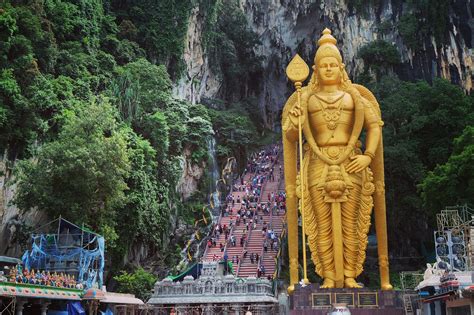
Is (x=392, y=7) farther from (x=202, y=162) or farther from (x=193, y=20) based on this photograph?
(x=202, y=162)

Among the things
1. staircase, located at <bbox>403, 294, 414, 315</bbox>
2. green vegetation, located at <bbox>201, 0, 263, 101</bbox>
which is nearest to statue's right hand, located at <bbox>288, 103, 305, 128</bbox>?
staircase, located at <bbox>403, 294, 414, 315</bbox>

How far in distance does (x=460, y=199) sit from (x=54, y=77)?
13372mm

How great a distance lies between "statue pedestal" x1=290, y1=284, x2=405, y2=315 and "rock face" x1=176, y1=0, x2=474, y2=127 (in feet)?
64.6

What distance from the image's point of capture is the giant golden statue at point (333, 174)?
11.1 meters

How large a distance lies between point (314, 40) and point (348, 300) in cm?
2794

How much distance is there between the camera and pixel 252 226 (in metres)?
22.6

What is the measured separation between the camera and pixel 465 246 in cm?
1310

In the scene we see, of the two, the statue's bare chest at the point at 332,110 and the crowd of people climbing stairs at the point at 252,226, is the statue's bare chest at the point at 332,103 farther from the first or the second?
the crowd of people climbing stairs at the point at 252,226

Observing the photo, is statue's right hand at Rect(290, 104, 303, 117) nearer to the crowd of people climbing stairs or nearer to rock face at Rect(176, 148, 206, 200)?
the crowd of people climbing stairs

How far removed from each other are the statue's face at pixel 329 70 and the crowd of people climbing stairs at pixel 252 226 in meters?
7.77

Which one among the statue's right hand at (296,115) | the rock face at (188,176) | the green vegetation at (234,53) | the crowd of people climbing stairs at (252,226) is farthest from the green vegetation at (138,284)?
the green vegetation at (234,53)

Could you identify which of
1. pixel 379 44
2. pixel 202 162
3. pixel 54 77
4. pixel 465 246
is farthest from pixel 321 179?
pixel 379 44

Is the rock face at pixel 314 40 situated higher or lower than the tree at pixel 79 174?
higher

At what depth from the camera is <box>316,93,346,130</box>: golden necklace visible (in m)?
11.4
